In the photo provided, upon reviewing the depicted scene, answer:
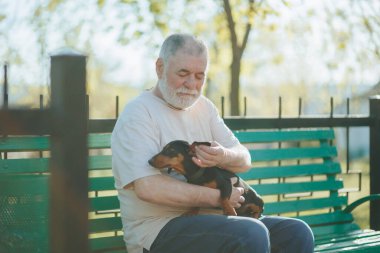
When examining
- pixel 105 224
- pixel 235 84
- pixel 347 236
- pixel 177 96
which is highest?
pixel 235 84

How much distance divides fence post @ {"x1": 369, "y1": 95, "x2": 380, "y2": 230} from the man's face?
2.23m

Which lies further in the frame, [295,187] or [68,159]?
[295,187]

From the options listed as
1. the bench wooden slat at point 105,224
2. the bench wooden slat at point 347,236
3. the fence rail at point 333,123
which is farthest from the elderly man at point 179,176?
the bench wooden slat at point 347,236

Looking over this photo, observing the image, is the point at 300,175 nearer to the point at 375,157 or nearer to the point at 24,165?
the point at 375,157

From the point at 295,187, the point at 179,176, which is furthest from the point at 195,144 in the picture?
the point at 295,187

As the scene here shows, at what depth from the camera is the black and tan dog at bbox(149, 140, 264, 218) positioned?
3.28m

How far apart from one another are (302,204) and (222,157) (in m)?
1.58

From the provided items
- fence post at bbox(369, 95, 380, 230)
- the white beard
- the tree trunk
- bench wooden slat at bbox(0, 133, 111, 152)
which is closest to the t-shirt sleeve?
the white beard

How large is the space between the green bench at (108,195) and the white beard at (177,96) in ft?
1.96

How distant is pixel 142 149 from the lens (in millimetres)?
3348

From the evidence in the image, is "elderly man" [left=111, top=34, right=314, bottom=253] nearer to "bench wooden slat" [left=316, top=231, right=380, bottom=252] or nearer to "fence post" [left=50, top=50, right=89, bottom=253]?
"bench wooden slat" [left=316, top=231, right=380, bottom=252]

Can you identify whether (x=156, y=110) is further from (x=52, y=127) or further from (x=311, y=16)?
(x=311, y=16)

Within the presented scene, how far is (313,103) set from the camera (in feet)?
135

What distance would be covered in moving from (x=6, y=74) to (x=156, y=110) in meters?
0.94
